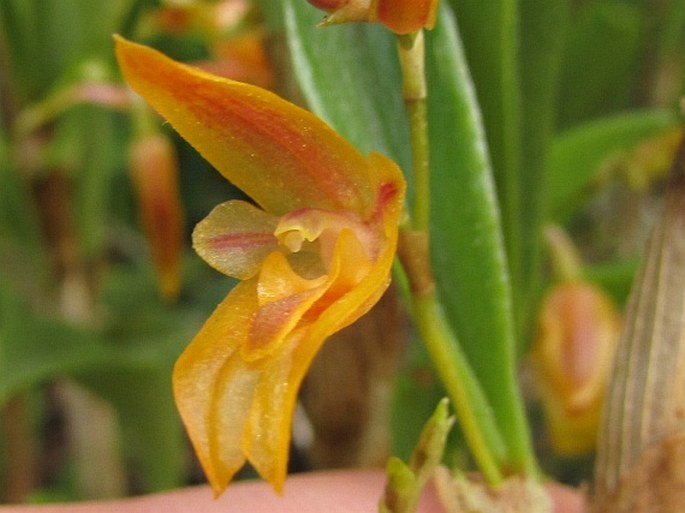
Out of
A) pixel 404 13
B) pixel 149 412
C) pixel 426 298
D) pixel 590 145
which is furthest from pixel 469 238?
pixel 149 412

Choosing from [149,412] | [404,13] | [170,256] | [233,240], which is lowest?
[149,412]

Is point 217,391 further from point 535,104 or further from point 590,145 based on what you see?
point 590,145

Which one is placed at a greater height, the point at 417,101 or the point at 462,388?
the point at 417,101

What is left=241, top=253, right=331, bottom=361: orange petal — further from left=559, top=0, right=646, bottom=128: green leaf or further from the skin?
left=559, top=0, right=646, bottom=128: green leaf

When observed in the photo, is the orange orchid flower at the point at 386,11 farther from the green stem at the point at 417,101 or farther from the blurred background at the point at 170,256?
the blurred background at the point at 170,256

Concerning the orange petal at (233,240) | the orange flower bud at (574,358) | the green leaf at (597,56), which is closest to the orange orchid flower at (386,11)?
the orange petal at (233,240)

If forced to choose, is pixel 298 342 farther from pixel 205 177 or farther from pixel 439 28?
pixel 205 177

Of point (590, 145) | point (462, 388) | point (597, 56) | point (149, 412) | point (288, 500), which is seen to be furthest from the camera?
point (597, 56)
